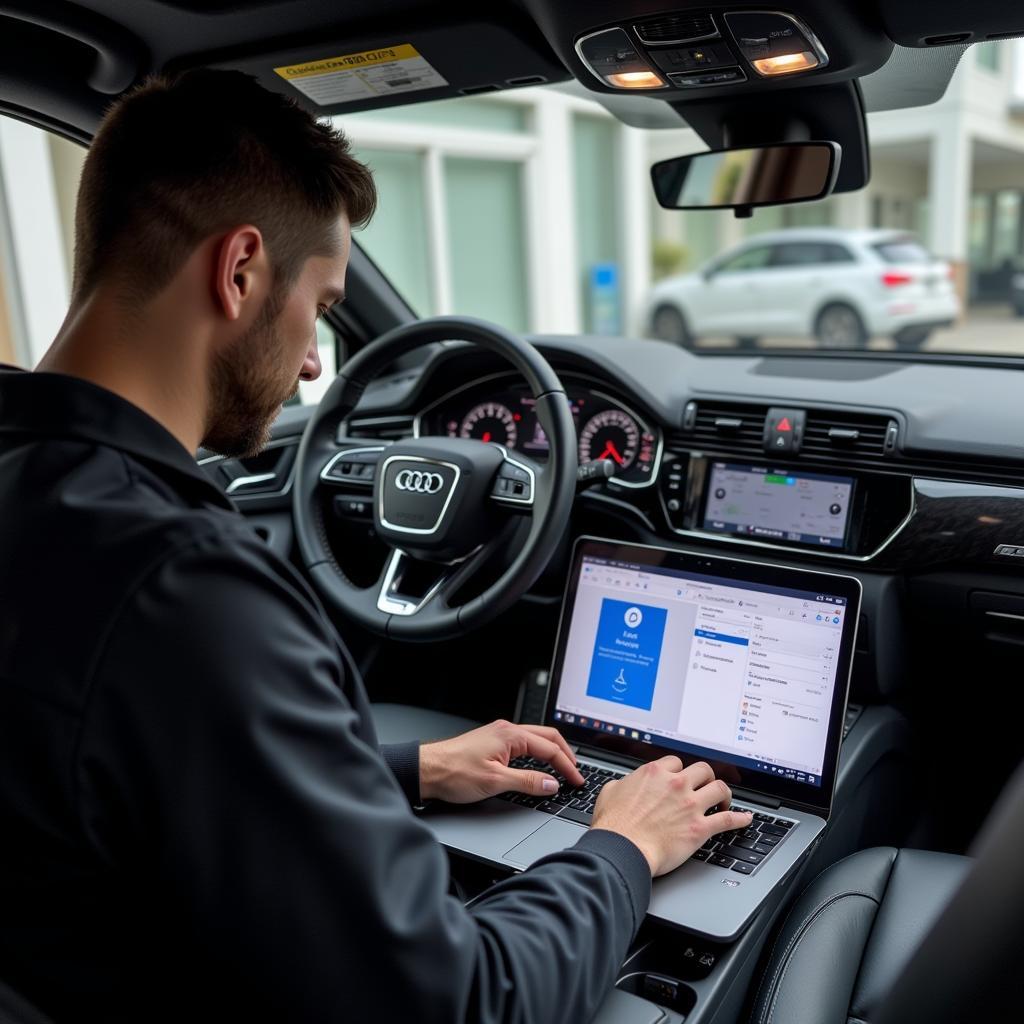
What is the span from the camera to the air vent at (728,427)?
2.17 meters

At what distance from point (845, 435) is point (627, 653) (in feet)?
2.13

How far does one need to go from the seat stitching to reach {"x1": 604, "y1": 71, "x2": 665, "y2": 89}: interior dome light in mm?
1326

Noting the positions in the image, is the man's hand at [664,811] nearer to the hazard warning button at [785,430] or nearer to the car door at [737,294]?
the hazard warning button at [785,430]

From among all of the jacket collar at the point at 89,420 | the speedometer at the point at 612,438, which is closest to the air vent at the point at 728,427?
the speedometer at the point at 612,438

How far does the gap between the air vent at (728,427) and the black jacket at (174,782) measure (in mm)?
1425

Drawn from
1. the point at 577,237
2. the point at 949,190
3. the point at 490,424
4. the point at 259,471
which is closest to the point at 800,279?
the point at 577,237

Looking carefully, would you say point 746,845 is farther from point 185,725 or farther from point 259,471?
point 259,471

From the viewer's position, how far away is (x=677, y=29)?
1562mm

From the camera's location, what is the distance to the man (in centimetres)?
79

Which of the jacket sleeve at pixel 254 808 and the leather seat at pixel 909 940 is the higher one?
the jacket sleeve at pixel 254 808

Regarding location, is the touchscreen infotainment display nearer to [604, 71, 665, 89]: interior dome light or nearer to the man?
[604, 71, 665, 89]: interior dome light

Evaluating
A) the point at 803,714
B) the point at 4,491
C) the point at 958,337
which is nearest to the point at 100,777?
the point at 4,491

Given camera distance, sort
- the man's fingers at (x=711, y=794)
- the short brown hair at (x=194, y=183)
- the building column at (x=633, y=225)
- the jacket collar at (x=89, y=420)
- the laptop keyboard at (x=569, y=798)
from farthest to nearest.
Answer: the building column at (x=633, y=225), the laptop keyboard at (x=569, y=798), the man's fingers at (x=711, y=794), the short brown hair at (x=194, y=183), the jacket collar at (x=89, y=420)

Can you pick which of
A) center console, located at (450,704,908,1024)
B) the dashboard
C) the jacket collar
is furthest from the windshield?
the jacket collar
